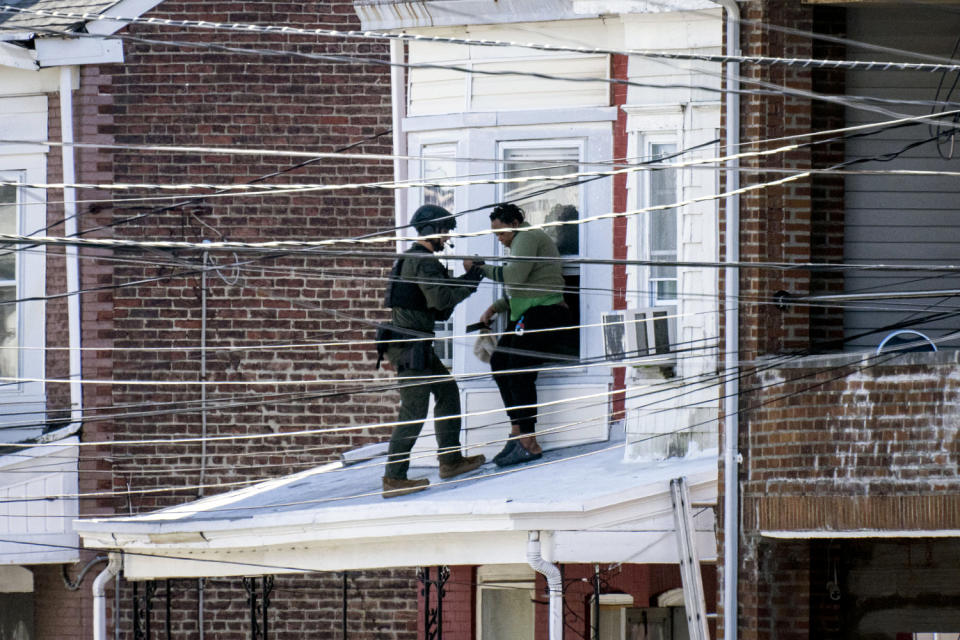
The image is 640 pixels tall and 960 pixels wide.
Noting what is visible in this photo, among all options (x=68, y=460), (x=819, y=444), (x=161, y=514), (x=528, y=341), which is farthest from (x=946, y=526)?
(x=68, y=460)

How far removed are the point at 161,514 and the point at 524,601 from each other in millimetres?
4090

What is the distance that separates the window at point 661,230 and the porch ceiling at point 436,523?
1251 millimetres

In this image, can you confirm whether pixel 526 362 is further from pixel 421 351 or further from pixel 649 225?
pixel 649 225

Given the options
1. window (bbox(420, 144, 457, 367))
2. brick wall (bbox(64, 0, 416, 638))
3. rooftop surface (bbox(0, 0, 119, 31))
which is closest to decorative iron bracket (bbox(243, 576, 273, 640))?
brick wall (bbox(64, 0, 416, 638))

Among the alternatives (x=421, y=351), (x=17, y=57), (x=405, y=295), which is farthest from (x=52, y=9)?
(x=421, y=351)

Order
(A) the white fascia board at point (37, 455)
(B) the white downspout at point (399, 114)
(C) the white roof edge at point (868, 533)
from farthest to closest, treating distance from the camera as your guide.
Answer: (A) the white fascia board at point (37, 455) → (B) the white downspout at point (399, 114) → (C) the white roof edge at point (868, 533)

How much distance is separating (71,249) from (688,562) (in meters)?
7.10

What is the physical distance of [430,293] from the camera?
11.4 metres

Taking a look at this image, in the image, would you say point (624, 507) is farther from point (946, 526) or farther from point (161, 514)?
point (161, 514)

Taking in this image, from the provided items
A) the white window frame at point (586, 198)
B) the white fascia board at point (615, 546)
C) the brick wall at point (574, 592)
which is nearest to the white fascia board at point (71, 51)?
the white window frame at point (586, 198)

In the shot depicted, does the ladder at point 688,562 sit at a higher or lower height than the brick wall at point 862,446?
lower

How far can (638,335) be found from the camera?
36.9 feet

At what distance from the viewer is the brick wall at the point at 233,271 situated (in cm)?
1452

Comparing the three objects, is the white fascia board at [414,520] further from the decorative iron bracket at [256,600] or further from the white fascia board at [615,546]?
the decorative iron bracket at [256,600]
